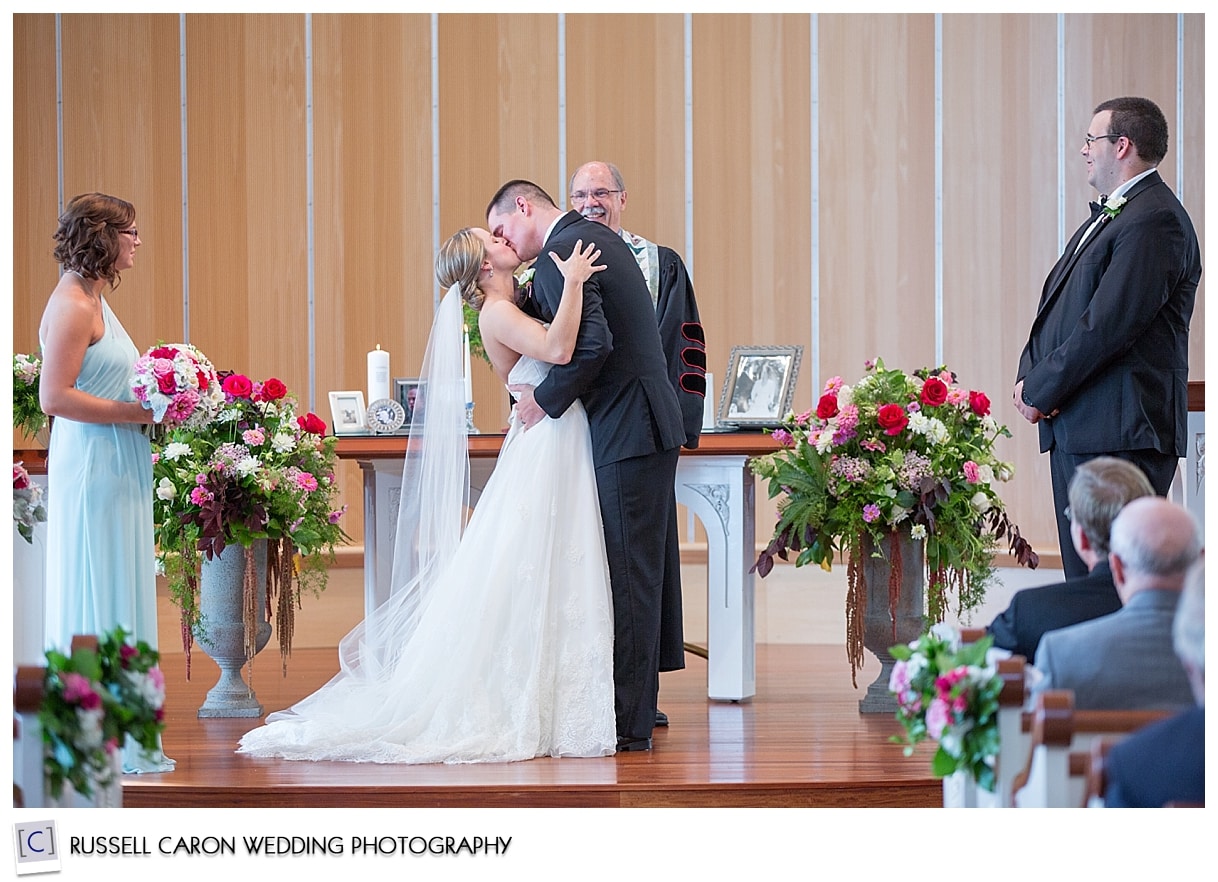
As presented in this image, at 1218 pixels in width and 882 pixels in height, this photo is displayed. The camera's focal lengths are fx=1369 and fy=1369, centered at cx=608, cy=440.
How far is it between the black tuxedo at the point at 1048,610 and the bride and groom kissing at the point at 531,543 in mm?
1378

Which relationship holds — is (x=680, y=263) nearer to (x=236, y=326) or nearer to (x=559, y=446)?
(x=559, y=446)

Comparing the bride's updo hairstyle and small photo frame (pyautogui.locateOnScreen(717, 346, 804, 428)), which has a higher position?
the bride's updo hairstyle

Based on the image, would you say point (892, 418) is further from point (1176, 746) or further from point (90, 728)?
point (90, 728)

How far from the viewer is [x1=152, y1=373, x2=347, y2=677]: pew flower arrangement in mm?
4449

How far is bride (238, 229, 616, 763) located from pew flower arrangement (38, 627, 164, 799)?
1.16 m

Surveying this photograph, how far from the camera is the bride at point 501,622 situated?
12.0 ft

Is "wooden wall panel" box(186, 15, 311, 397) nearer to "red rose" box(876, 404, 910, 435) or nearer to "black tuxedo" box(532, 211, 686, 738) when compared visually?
"black tuxedo" box(532, 211, 686, 738)

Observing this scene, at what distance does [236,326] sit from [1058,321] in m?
4.44

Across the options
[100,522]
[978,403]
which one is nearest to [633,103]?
[978,403]

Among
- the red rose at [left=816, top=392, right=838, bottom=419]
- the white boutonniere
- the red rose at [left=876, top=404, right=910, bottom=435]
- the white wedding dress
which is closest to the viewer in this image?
the white wedding dress

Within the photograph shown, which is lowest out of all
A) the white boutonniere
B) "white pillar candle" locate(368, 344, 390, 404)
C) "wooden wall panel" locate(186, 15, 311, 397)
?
"white pillar candle" locate(368, 344, 390, 404)

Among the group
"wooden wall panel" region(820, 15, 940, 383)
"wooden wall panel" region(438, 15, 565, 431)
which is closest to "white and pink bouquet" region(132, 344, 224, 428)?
"wooden wall panel" region(438, 15, 565, 431)
